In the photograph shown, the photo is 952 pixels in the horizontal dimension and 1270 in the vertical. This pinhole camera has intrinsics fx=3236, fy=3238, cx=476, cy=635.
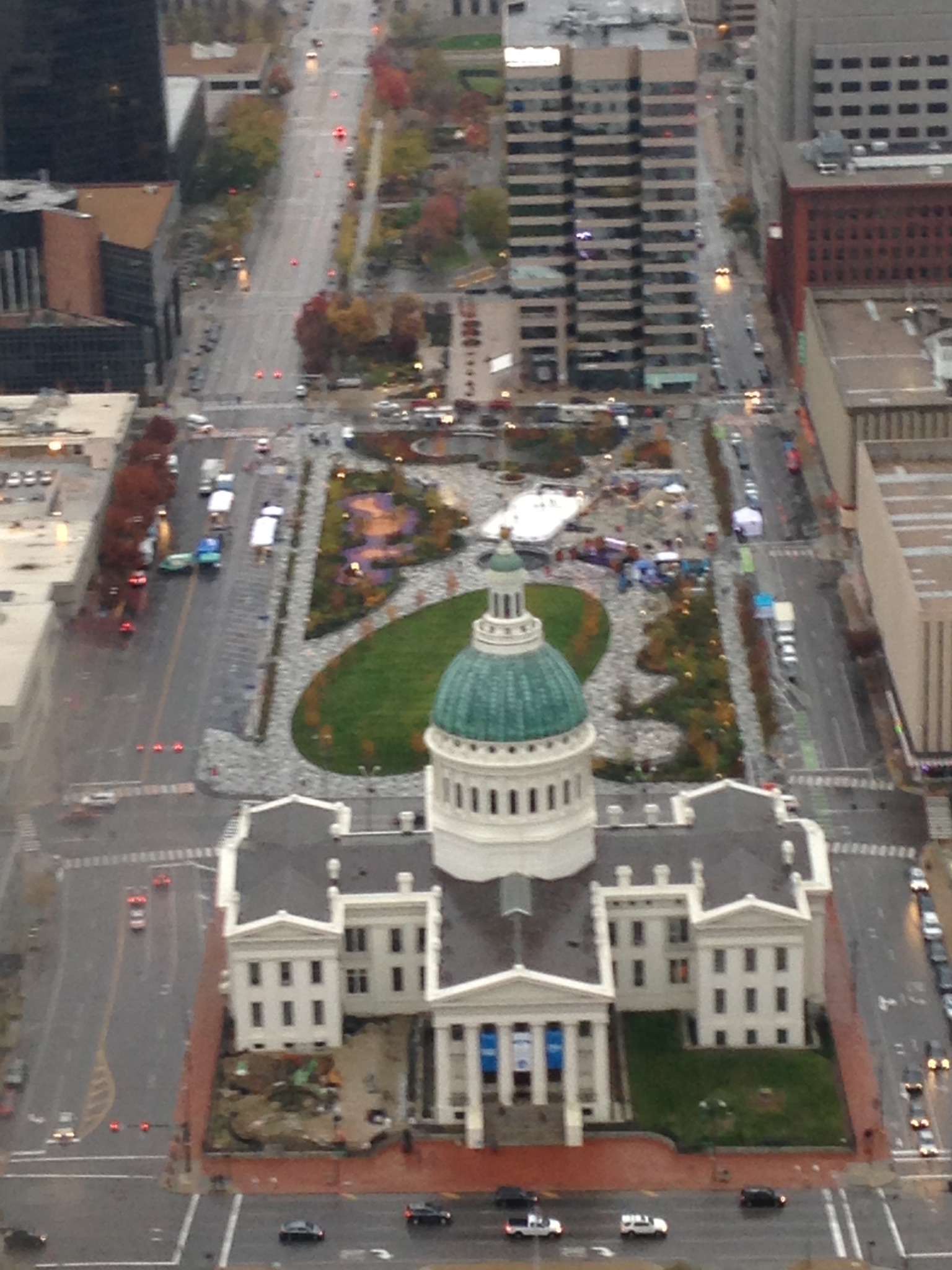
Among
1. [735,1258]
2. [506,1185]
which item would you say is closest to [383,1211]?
[506,1185]

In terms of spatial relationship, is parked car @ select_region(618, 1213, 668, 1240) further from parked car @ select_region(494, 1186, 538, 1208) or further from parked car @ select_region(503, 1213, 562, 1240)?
parked car @ select_region(494, 1186, 538, 1208)

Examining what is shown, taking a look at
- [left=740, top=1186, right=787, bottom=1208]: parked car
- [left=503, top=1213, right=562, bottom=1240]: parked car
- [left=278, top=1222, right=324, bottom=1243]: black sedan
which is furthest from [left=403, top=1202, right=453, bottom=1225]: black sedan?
[left=740, top=1186, right=787, bottom=1208]: parked car

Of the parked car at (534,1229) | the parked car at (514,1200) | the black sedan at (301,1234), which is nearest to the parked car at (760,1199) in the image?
the parked car at (534,1229)

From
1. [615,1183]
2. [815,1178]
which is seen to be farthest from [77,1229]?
[815,1178]

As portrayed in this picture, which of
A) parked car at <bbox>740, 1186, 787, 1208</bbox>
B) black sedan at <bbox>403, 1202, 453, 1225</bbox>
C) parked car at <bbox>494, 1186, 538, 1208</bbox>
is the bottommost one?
black sedan at <bbox>403, 1202, 453, 1225</bbox>

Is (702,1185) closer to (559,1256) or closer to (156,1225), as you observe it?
(559,1256)

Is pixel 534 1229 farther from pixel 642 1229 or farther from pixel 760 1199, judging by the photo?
pixel 760 1199
